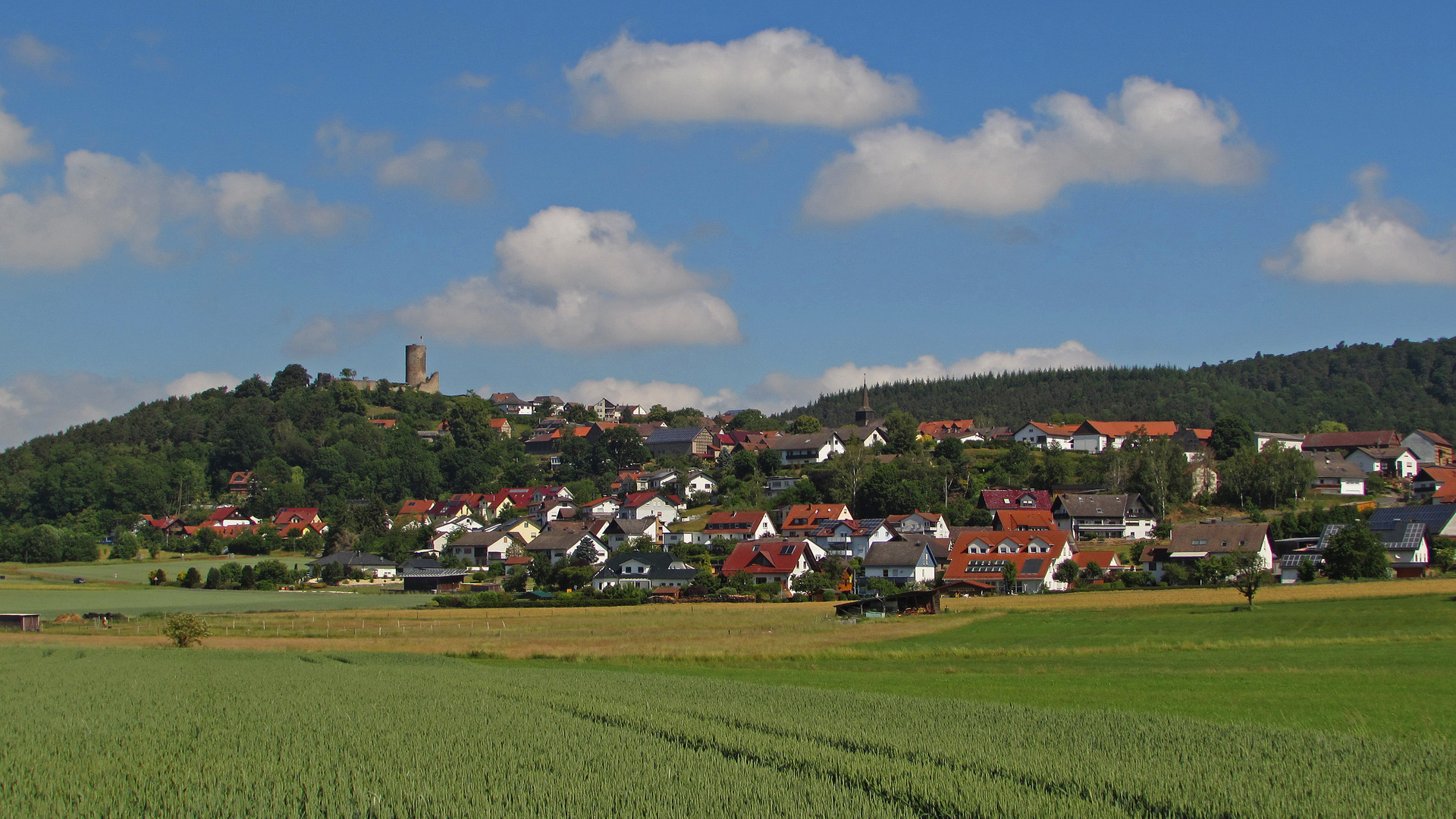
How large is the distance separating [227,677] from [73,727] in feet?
29.4

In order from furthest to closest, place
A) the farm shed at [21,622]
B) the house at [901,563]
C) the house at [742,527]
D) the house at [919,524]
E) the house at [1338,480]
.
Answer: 1. the house at [1338,480]
2. the house at [742,527]
3. the house at [919,524]
4. the house at [901,563]
5. the farm shed at [21,622]

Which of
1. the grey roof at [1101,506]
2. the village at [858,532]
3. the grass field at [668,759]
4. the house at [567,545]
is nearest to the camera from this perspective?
the grass field at [668,759]

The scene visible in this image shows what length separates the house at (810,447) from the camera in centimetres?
13612

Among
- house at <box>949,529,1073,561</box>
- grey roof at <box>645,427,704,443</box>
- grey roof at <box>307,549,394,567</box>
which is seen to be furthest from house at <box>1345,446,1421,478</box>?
grey roof at <box>307,549,394,567</box>

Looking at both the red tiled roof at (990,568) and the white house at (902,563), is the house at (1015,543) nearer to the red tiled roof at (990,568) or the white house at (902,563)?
the red tiled roof at (990,568)

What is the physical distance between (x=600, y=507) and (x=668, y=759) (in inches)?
4582

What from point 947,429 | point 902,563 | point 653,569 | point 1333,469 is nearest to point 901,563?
point 902,563

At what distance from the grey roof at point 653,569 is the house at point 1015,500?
33.5m

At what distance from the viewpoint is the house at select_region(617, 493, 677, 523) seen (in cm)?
11806

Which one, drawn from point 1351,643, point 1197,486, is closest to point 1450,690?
point 1351,643

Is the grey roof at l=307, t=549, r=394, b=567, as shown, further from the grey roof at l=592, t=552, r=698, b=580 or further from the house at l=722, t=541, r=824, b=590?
Answer: the house at l=722, t=541, r=824, b=590

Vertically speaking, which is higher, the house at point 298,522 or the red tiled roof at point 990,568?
the house at point 298,522

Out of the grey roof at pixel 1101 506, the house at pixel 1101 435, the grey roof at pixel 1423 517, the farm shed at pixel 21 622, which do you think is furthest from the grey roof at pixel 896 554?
the house at pixel 1101 435

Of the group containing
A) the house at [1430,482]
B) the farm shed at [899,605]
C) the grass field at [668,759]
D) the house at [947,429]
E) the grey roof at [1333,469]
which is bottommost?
the farm shed at [899,605]
